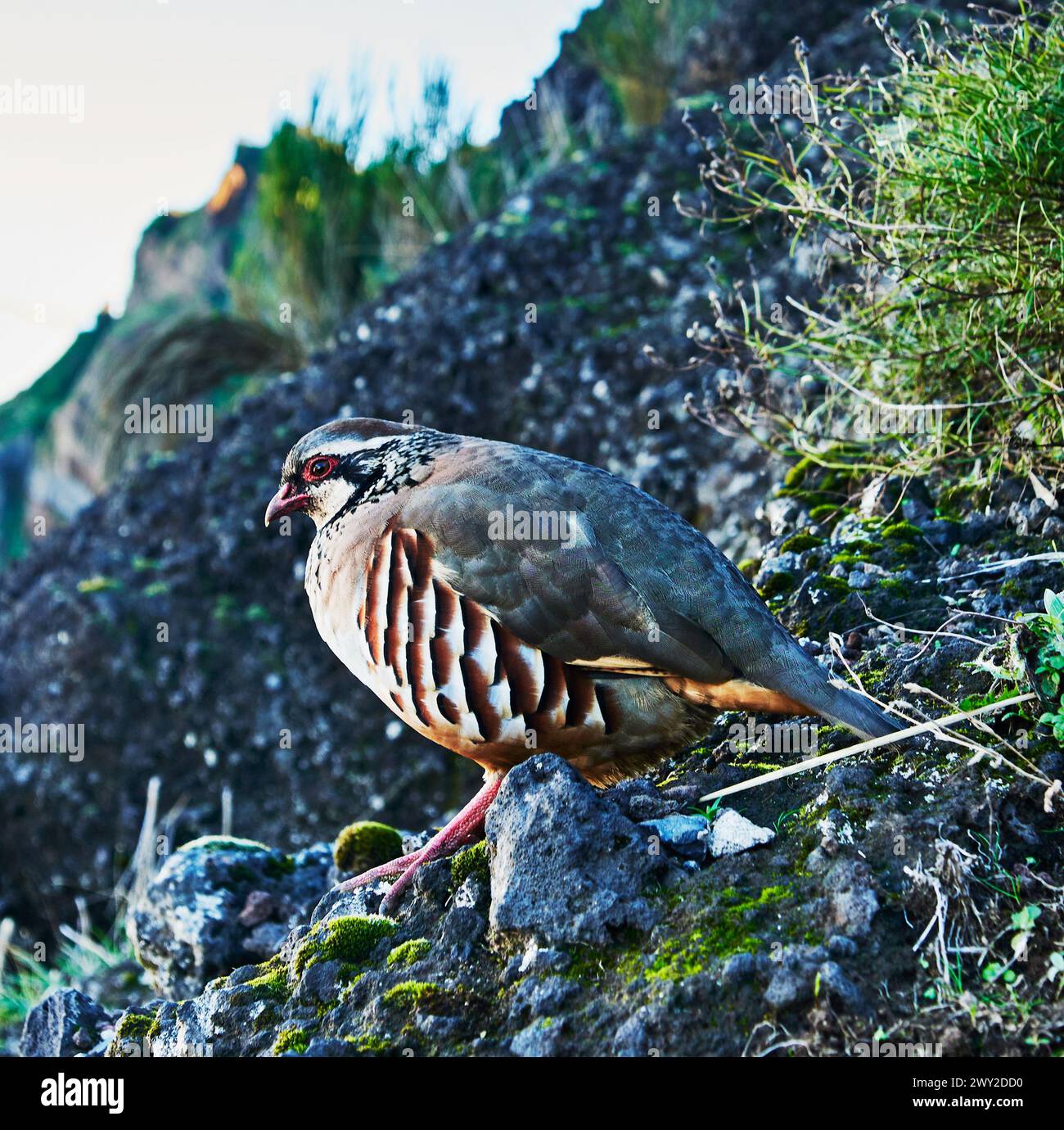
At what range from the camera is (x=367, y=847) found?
13.0 ft

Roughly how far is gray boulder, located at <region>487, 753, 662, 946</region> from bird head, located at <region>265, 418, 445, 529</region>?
116 cm

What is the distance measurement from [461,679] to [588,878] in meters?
0.68

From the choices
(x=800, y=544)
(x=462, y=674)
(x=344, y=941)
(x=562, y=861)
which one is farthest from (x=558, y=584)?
(x=800, y=544)

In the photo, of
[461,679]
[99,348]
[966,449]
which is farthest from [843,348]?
[99,348]

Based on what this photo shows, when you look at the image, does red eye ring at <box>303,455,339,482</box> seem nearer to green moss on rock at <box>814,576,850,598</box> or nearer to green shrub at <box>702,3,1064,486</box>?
green shrub at <box>702,3,1064,486</box>

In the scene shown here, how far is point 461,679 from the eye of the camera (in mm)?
3209

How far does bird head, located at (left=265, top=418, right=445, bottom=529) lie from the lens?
3.73 metres

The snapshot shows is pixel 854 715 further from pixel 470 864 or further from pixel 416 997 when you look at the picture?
pixel 416 997

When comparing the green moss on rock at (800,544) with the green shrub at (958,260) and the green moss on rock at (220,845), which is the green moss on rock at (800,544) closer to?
the green shrub at (958,260)

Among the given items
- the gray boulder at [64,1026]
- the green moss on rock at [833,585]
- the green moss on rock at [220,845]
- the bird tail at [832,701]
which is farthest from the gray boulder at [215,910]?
the green moss on rock at [833,585]

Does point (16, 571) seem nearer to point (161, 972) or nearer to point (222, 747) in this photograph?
point (222, 747)

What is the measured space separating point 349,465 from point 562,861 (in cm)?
159

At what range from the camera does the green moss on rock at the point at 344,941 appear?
118 inches

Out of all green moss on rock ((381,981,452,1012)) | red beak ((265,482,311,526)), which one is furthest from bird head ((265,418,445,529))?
green moss on rock ((381,981,452,1012))
